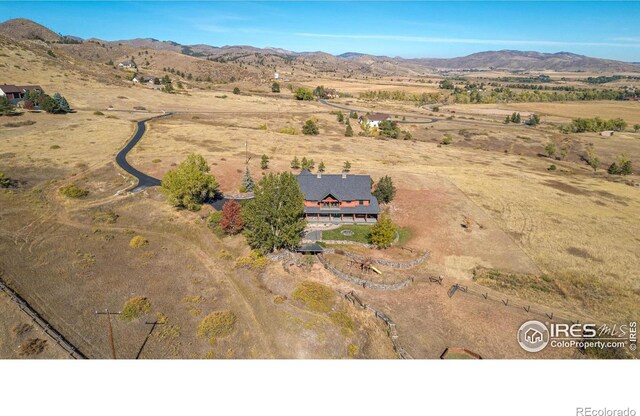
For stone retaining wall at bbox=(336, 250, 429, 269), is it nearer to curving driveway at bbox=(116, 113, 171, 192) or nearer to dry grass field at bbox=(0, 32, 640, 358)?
dry grass field at bbox=(0, 32, 640, 358)

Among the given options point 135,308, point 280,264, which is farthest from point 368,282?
point 135,308

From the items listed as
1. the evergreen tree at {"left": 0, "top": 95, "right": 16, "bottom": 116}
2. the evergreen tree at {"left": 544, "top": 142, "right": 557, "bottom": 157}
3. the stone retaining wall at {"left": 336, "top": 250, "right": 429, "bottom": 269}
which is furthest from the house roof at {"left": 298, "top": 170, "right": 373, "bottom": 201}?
the evergreen tree at {"left": 0, "top": 95, "right": 16, "bottom": 116}

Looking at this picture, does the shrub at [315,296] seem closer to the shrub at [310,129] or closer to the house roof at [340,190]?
the house roof at [340,190]

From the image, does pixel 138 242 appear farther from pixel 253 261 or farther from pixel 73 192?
pixel 73 192

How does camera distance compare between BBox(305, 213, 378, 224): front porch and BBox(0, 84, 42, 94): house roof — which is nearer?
BBox(305, 213, 378, 224): front porch

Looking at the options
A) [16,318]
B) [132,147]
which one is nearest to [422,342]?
[16,318]

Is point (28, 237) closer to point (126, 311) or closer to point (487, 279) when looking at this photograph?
point (126, 311)

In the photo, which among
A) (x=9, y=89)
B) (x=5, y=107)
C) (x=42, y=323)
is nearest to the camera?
(x=42, y=323)
